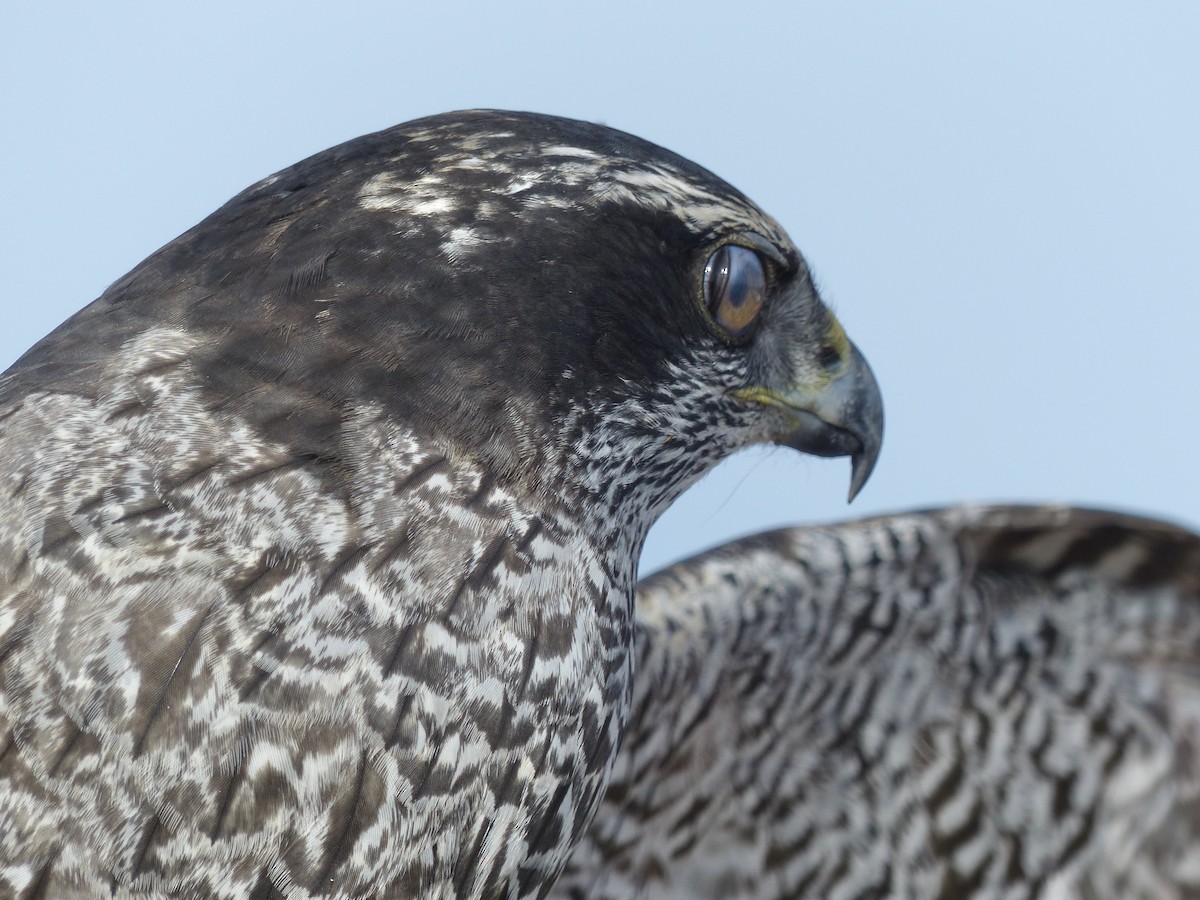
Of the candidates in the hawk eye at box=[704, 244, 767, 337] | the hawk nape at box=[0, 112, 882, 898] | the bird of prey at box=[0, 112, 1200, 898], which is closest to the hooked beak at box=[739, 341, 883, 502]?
the bird of prey at box=[0, 112, 1200, 898]

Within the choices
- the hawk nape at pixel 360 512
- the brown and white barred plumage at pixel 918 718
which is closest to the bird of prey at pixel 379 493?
the hawk nape at pixel 360 512

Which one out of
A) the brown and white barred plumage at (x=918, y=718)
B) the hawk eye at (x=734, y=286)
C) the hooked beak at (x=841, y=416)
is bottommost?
the brown and white barred plumage at (x=918, y=718)

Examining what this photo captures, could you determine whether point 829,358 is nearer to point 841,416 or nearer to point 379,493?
point 841,416

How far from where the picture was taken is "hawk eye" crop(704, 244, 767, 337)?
2596 millimetres

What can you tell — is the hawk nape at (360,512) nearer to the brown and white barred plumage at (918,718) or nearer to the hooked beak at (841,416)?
the hooked beak at (841,416)

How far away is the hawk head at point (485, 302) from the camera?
2.19 m

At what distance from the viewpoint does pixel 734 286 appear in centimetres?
262

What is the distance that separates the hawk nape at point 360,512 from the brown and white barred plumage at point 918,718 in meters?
1.23

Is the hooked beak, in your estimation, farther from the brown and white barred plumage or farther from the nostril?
the brown and white barred plumage

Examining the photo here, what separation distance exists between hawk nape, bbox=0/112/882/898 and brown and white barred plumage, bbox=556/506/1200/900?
4.04ft

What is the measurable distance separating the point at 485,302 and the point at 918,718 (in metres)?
2.31

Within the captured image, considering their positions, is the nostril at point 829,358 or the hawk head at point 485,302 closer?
the hawk head at point 485,302

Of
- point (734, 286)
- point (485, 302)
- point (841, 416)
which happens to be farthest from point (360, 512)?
point (841, 416)

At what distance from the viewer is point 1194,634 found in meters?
3.84
